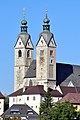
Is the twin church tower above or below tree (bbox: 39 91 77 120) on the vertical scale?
above

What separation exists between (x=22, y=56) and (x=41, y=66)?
7261 mm

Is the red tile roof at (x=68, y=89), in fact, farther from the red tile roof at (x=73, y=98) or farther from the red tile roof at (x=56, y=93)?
the red tile roof at (x=73, y=98)

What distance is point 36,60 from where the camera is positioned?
14975cm

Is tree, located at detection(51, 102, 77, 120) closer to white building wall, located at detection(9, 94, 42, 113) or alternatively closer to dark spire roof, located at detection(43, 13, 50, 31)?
white building wall, located at detection(9, 94, 42, 113)

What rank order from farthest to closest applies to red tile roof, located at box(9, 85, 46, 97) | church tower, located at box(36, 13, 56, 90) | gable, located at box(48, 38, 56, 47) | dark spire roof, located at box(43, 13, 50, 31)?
dark spire roof, located at box(43, 13, 50, 31), gable, located at box(48, 38, 56, 47), church tower, located at box(36, 13, 56, 90), red tile roof, located at box(9, 85, 46, 97)

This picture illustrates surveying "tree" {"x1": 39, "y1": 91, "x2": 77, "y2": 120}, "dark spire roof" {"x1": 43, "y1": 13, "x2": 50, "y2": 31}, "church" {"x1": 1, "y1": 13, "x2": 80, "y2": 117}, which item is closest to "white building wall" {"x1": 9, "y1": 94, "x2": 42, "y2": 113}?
"church" {"x1": 1, "y1": 13, "x2": 80, "y2": 117}

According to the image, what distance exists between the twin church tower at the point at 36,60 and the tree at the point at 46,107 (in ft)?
26.1

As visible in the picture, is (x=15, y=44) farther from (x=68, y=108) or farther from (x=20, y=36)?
(x=68, y=108)

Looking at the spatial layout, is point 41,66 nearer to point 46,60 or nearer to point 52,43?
point 46,60

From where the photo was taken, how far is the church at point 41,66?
148375 millimetres

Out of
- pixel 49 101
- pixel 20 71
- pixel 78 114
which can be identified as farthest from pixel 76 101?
pixel 20 71

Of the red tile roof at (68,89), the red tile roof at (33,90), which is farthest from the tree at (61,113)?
the red tile roof at (68,89)

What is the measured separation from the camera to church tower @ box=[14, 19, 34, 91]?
153875mm

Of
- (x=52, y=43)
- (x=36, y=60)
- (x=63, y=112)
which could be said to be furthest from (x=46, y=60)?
(x=63, y=112)
